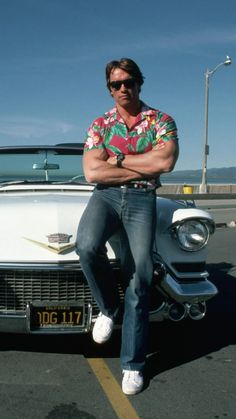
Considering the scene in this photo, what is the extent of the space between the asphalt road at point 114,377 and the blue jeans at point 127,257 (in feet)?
0.80

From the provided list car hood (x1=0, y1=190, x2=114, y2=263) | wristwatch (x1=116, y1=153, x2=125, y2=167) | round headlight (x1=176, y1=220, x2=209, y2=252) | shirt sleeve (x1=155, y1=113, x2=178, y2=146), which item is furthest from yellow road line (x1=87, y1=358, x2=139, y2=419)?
shirt sleeve (x1=155, y1=113, x2=178, y2=146)

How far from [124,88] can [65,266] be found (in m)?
1.10

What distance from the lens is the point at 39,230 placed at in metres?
3.04

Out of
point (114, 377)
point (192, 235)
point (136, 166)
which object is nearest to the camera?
point (136, 166)

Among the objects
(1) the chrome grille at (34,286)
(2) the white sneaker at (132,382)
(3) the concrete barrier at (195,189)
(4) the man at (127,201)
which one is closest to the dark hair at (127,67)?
(4) the man at (127,201)

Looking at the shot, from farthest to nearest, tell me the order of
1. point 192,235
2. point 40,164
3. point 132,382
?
point 40,164 < point 192,235 < point 132,382

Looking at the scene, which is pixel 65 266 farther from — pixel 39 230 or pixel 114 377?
pixel 114 377

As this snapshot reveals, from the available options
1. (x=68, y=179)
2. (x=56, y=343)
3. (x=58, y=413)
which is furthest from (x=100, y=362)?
(x=68, y=179)

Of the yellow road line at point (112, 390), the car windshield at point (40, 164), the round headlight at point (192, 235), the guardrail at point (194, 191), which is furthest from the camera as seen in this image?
the guardrail at point (194, 191)

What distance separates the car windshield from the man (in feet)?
5.55

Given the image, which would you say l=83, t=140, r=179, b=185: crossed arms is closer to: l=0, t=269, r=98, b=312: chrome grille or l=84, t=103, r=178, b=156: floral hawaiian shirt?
l=84, t=103, r=178, b=156: floral hawaiian shirt

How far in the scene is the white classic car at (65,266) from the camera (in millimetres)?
2908

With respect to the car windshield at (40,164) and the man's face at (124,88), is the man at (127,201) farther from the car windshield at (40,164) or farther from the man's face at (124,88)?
the car windshield at (40,164)

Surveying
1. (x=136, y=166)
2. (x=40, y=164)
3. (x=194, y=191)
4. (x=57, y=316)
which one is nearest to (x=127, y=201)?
(x=136, y=166)
